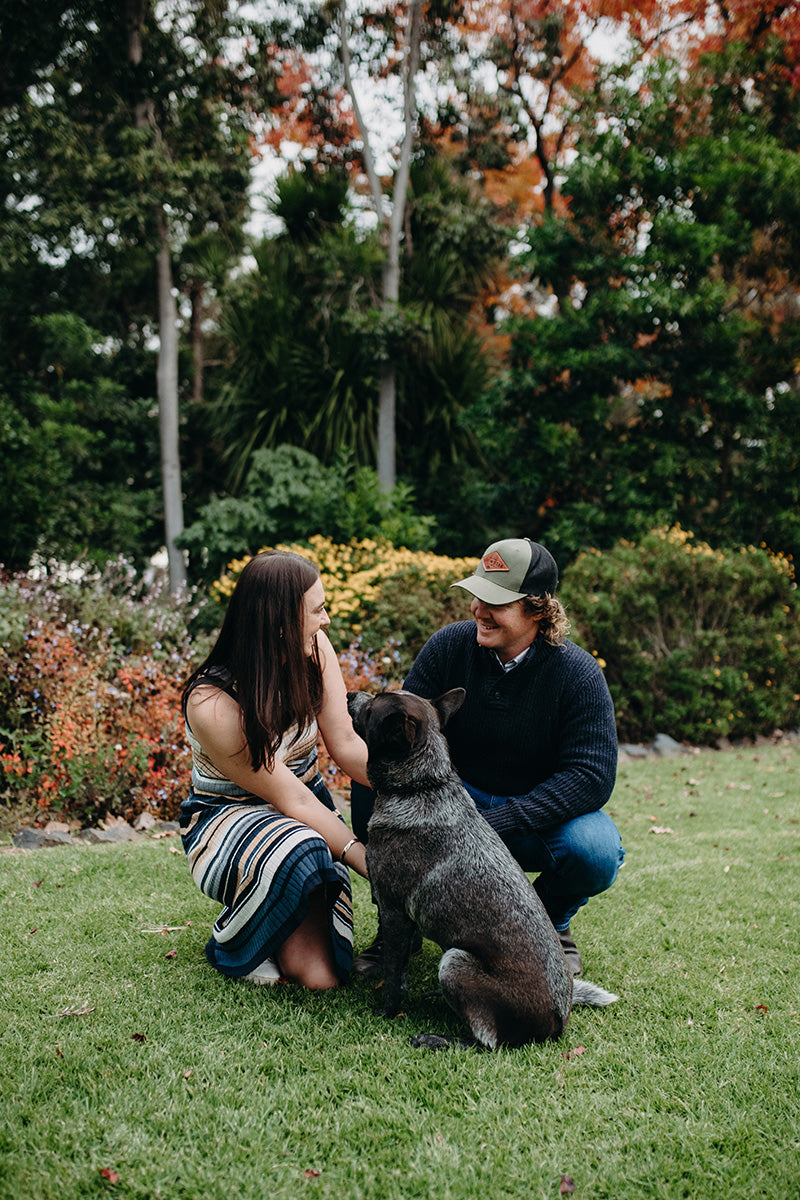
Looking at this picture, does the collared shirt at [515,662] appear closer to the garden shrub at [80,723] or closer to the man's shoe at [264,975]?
the man's shoe at [264,975]

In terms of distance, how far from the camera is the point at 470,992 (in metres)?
2.40

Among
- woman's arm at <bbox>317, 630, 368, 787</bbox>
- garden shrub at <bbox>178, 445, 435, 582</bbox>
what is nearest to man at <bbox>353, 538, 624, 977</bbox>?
woman's arm at <bbox>317, 630, 368, 787</bbox>

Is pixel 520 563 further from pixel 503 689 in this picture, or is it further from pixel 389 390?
pixel 389 390

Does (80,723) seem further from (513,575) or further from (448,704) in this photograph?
(513,575)

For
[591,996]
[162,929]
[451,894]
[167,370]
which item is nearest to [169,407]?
[167,370]

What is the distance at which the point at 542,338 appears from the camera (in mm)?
10609

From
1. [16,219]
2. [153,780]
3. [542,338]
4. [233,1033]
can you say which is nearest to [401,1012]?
[233,1033]

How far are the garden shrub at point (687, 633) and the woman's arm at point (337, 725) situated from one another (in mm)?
4957

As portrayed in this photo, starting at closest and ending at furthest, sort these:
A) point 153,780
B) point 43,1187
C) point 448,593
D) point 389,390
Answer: point 43,1187 → point 153,780 → point 448,593 → point 389,390

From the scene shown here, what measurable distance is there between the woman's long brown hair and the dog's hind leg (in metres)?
0.94

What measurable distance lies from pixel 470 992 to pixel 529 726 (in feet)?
3.21

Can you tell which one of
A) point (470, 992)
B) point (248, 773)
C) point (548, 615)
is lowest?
point (470, 992)

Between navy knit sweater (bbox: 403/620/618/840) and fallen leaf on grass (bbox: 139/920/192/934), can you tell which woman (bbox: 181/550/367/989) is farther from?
navy knit sweater (bbox: 403/620/618/840)

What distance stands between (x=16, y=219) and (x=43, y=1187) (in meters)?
12.1
